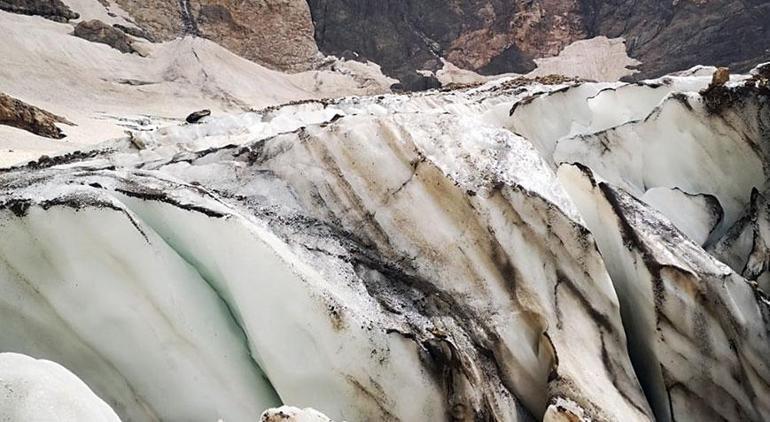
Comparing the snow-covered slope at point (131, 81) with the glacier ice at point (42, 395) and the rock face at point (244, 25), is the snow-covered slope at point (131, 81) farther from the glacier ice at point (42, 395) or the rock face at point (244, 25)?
the glacier ice at point (42, 395)

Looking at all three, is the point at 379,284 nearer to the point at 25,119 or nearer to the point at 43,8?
the point at 25,119

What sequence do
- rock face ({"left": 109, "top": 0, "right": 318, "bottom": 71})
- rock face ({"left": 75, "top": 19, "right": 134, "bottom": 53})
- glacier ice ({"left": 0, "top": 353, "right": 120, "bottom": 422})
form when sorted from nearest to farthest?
glacier ice ({"left": 0, "top": 353, "right": 120, "bottom": 422})
rock face ({"left": 75, "top": 19, "right": 134, "bottom": 53})
rock face ({"left": 109, "top": 0, "right": 318, "bottom": 71})

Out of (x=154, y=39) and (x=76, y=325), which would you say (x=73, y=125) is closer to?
(x=76, y=325)

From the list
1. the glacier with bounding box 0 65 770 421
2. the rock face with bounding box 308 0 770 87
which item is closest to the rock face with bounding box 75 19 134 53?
the rock face with bounding box 308 0 770 87

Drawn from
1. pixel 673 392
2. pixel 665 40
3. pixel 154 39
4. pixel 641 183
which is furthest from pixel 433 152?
pixel 665 40

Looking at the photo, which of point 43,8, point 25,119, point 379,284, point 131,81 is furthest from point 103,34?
point 379,284

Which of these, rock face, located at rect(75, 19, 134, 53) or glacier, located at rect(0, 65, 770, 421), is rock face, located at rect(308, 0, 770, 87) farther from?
glacier, located at rect(0, 65, 770, 421)
